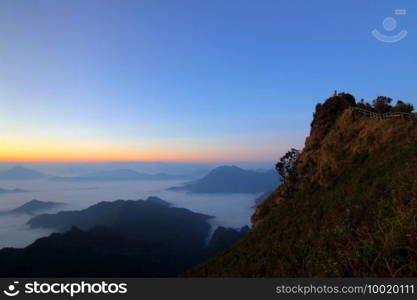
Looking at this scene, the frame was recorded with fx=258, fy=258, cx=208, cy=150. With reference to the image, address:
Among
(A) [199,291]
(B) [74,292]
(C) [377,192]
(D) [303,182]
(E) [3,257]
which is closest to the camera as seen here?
(A) [199,291]

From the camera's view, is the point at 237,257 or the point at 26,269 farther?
the point at 26,269

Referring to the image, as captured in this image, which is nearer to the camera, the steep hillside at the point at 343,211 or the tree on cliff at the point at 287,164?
the steep hillside at the point at 343,211

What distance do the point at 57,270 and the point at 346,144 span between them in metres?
175

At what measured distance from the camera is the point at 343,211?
1742 centimetres

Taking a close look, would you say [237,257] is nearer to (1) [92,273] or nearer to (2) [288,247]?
(2) [288,247]

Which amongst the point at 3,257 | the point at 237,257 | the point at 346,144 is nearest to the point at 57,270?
the point at 3,257

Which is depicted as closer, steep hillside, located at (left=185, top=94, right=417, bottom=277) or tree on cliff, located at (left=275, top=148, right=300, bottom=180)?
steep hillside, located at (left=185, top=94, right=417, bottom=277)

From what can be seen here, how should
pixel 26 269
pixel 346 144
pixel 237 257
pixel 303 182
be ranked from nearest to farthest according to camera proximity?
pixel 237 257 → pixel 346 144 → pixel 303 182 → pixel 26 269

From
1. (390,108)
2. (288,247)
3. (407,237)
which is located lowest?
(288,247)

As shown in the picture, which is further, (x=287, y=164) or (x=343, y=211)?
(x=287, y=164)

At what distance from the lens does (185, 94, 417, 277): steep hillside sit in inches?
194

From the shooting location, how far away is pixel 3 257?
162 metres

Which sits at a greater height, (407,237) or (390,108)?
(390,108)

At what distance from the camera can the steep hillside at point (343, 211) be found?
16.2 ft
